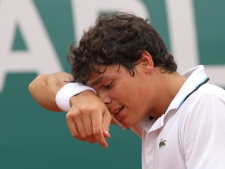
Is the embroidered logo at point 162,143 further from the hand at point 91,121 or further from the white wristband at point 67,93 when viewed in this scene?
the white wristband at point 67,93

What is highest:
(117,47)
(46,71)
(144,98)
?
(117,47)

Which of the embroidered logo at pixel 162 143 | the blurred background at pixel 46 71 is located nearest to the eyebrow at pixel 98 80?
the embroidered logo at pixel 162 143

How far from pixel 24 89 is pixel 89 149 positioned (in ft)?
1.17

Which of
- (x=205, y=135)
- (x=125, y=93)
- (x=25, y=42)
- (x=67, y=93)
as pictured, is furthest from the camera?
(x=25, y=42)

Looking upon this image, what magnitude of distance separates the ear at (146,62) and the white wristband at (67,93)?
171 mm

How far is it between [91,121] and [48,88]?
58cm

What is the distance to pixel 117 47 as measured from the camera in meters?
2.34

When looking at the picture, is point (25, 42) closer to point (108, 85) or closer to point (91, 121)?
point (108, 85)

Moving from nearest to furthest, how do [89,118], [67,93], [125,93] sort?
[89,118], [125,93], [67,93]

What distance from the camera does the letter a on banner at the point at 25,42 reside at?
3098 mm

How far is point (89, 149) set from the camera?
3.13 m

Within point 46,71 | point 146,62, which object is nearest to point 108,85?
point 146,62

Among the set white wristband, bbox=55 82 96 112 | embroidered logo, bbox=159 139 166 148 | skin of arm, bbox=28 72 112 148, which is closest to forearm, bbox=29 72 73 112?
white wristband, bbox=55 82 96 112

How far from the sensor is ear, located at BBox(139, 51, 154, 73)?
7.72 feet
